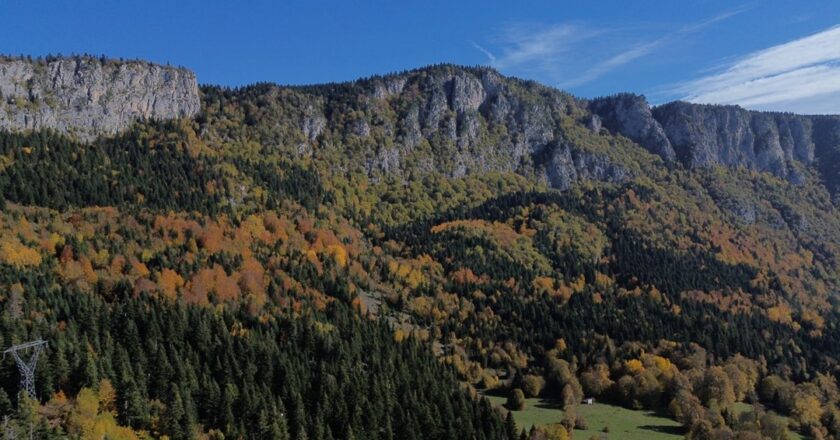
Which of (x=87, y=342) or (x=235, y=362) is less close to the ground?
(x=87, y=342)

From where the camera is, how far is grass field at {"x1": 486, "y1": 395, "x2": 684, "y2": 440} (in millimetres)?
123000

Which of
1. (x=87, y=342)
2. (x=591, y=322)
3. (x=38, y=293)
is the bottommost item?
(x=591, y=322)

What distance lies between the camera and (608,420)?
13312 cm

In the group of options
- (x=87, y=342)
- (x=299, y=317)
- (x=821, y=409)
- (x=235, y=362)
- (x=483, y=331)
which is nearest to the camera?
(x=87, y=342)

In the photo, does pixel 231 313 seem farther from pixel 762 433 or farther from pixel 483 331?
pixel 762 433

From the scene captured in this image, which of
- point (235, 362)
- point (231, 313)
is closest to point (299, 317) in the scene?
point (231, 313)

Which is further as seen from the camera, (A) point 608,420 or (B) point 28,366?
(A) point 608,420

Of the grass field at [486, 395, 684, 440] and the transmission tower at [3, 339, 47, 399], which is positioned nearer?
the transmission tower at [3, 339, 47, 399]

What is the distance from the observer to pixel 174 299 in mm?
141750

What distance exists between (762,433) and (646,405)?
2801cm

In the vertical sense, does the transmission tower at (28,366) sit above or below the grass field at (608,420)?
above

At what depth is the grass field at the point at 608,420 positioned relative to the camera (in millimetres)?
123000

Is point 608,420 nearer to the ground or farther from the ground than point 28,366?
nearer to the ground

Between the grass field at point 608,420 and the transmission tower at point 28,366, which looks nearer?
the transmission tower at point 28,366
